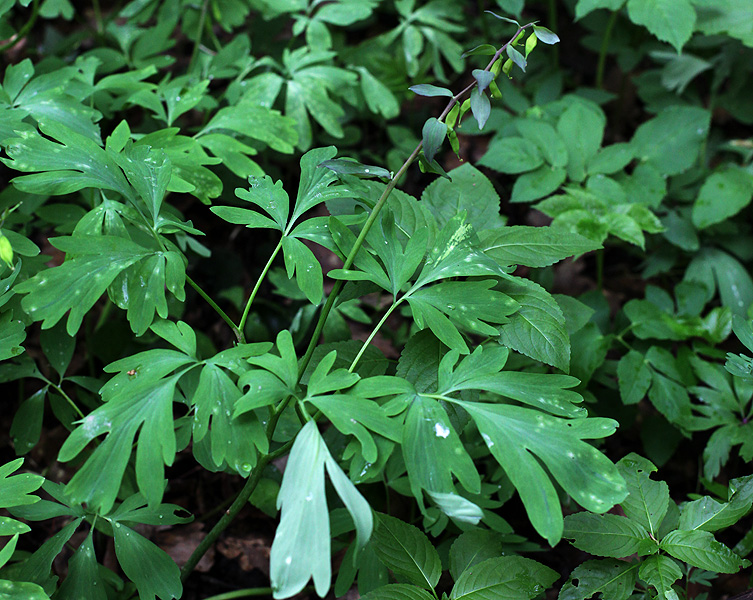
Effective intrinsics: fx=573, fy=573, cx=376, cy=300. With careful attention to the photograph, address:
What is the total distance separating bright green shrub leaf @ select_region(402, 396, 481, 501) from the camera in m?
1.03

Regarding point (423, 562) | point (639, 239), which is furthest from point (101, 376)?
point (639, 239)

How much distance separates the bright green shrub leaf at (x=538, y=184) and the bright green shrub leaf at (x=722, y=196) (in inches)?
23.4

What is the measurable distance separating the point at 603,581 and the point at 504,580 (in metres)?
0.22

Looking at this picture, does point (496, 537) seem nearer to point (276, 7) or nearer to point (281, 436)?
point (281, 436)

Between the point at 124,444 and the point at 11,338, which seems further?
the point at 11,338

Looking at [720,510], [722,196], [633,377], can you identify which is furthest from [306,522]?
[722,196]

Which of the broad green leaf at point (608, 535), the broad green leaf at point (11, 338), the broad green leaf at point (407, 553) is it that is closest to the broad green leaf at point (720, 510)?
the broad green leaf at point (608, 535)

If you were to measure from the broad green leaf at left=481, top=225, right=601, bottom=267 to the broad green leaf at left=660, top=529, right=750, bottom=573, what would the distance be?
0.67m

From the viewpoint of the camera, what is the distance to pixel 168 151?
1534 millimetres

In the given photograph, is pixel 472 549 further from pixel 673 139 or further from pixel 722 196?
pixel 673 139

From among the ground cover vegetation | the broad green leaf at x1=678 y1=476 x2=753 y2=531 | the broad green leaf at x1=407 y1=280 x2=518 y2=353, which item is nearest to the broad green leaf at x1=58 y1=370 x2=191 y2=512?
the ground cover vegetation

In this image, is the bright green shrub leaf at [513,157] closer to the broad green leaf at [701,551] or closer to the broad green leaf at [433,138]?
the broad green leaf at [433,138]

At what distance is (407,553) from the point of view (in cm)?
132

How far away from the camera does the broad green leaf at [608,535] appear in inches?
49.5
